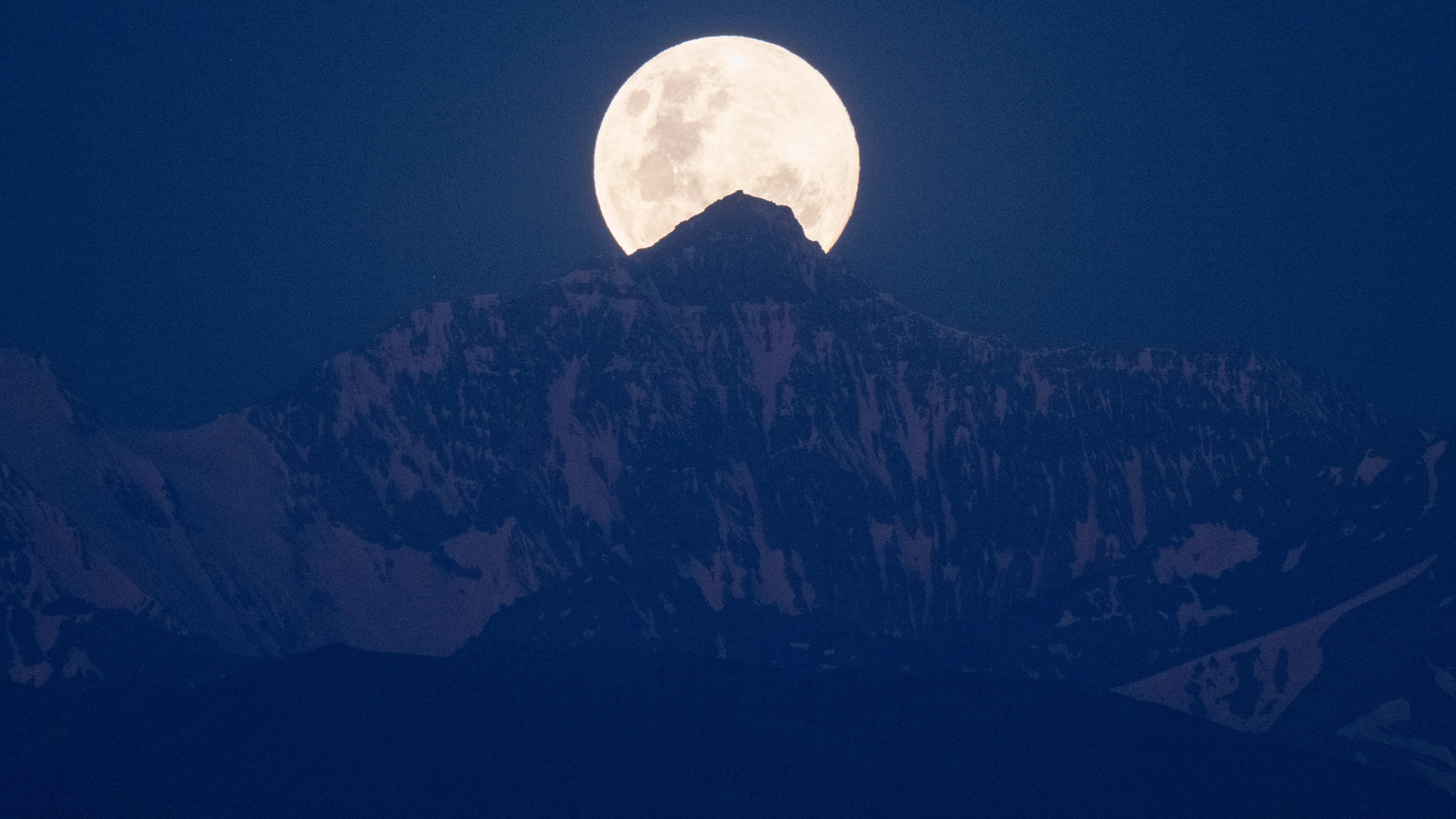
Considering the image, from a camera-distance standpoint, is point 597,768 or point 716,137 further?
point 597,768

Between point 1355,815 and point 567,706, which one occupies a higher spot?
point 567,706

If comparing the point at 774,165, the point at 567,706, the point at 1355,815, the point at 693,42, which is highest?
the point at 693,42

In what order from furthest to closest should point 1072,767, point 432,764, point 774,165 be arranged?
point 1072,767
point 432,764
point 774,165

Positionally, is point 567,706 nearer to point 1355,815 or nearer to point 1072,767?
point 1072,767

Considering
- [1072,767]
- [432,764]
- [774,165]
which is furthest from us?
[1072,767]

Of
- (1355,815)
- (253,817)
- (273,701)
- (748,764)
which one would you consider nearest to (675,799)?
(748,764)

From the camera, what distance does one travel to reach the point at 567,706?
649 ft

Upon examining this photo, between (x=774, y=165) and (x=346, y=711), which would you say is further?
(x=346, y=711)

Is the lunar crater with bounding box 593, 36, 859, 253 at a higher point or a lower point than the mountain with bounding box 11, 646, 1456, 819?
higher

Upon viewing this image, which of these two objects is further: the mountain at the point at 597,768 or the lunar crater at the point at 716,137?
the mountain at the point at 597,768

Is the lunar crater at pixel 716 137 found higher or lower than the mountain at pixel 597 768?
higher

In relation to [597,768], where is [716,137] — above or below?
above

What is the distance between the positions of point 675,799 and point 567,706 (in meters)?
37.9

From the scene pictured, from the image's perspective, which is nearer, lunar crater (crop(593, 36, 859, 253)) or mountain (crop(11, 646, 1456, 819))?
lunar crater (crop(593, 36, 859, 253))
